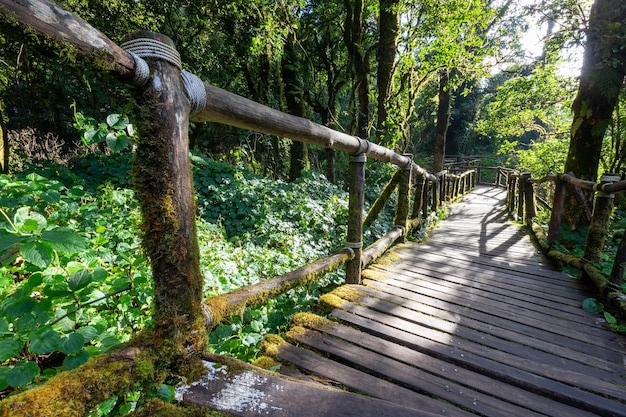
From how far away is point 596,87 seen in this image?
17.0 ft

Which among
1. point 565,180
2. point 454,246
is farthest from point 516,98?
point 454,246

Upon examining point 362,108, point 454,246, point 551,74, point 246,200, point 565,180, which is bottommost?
point 454,246

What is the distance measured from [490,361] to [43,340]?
2.30 metres

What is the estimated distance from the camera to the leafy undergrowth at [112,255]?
1.10m

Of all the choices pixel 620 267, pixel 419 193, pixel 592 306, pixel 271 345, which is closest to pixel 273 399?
pixel 271 345

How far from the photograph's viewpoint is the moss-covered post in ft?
3.01

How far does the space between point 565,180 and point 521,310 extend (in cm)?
287

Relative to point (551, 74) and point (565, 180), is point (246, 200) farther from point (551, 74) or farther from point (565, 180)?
point (551, 74)

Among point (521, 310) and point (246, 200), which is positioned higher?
point (246, 200)

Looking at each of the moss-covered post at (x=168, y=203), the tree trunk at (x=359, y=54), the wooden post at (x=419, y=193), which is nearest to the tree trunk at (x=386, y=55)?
the tree trunk at (x=359, y=54)

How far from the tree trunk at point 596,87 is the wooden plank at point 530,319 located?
403 centimetres

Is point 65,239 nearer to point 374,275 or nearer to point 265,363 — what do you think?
point 265,363

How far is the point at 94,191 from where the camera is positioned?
5.22 meters

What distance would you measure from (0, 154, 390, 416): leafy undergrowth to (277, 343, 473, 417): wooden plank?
1.80 feet
